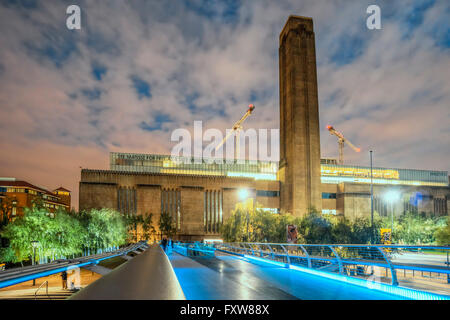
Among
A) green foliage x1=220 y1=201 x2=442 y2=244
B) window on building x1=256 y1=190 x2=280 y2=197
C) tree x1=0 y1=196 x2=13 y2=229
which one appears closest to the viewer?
green foliage x1=220 y1=201 x2=442 y2=244

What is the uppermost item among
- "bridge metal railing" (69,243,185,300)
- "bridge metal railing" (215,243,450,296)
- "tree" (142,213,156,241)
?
"bridge metal railing" (69,243,185,300)

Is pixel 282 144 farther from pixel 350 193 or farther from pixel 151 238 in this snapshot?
pixel 151 238

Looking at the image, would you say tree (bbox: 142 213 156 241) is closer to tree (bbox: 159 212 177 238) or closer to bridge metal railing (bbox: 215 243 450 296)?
tree (bbox: 159 212 177 238)

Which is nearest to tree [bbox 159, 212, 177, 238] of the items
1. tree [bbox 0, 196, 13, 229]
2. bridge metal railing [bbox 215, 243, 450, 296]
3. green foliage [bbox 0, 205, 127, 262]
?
tree [bbox 0, 196, 13, 229]

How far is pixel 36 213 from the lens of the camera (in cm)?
4153

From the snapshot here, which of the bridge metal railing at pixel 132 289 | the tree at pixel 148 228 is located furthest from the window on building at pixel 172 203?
the bridge metal railing at pixel 132 289

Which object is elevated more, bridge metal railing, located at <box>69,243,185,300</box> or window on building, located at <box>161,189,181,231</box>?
bridge metal railing, located at <box>69,243,185,300</box>

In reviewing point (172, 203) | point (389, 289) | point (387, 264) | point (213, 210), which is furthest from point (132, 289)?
point (213, 210)

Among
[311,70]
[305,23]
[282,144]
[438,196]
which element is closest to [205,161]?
[282,144]

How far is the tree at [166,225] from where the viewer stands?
101875 mm

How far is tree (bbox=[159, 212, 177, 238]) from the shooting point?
334 feet

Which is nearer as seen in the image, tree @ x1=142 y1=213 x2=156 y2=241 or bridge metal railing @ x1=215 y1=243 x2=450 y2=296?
bridge metal railing @ x1=215 y1=243 x2=450 y2=296

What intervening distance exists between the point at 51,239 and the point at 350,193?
3542 inches

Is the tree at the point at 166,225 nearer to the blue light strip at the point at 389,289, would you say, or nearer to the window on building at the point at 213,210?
the window on building at the point at 213,210
